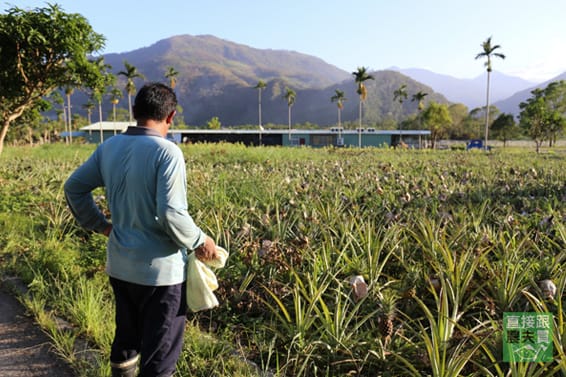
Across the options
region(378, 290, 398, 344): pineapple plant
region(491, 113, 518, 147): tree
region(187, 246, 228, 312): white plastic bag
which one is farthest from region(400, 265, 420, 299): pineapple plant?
region(491, 113, 518, 147): tree

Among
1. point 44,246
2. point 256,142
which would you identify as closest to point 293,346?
point 44,246

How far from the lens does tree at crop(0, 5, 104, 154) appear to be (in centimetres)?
873

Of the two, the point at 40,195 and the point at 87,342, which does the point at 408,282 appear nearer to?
the point at 87,342

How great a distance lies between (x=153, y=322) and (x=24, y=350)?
4.30ft

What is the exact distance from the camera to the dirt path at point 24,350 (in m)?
2.32

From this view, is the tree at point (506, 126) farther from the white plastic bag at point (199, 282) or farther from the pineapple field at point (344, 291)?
the white plastic bag at point (199, 282)

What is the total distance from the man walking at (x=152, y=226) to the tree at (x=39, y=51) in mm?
8679

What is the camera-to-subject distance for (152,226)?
73.4 inches

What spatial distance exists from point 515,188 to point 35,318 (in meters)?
6.16

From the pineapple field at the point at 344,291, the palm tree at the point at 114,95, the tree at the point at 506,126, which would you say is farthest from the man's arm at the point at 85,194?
the tree at the point at 506,126

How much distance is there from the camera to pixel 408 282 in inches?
114

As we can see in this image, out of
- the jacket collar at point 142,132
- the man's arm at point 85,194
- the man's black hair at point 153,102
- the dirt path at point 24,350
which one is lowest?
the dirt path at point 24,350

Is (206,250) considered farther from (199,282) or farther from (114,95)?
(114,95)

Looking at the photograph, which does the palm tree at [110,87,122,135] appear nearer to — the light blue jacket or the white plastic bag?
the light blue jacket
